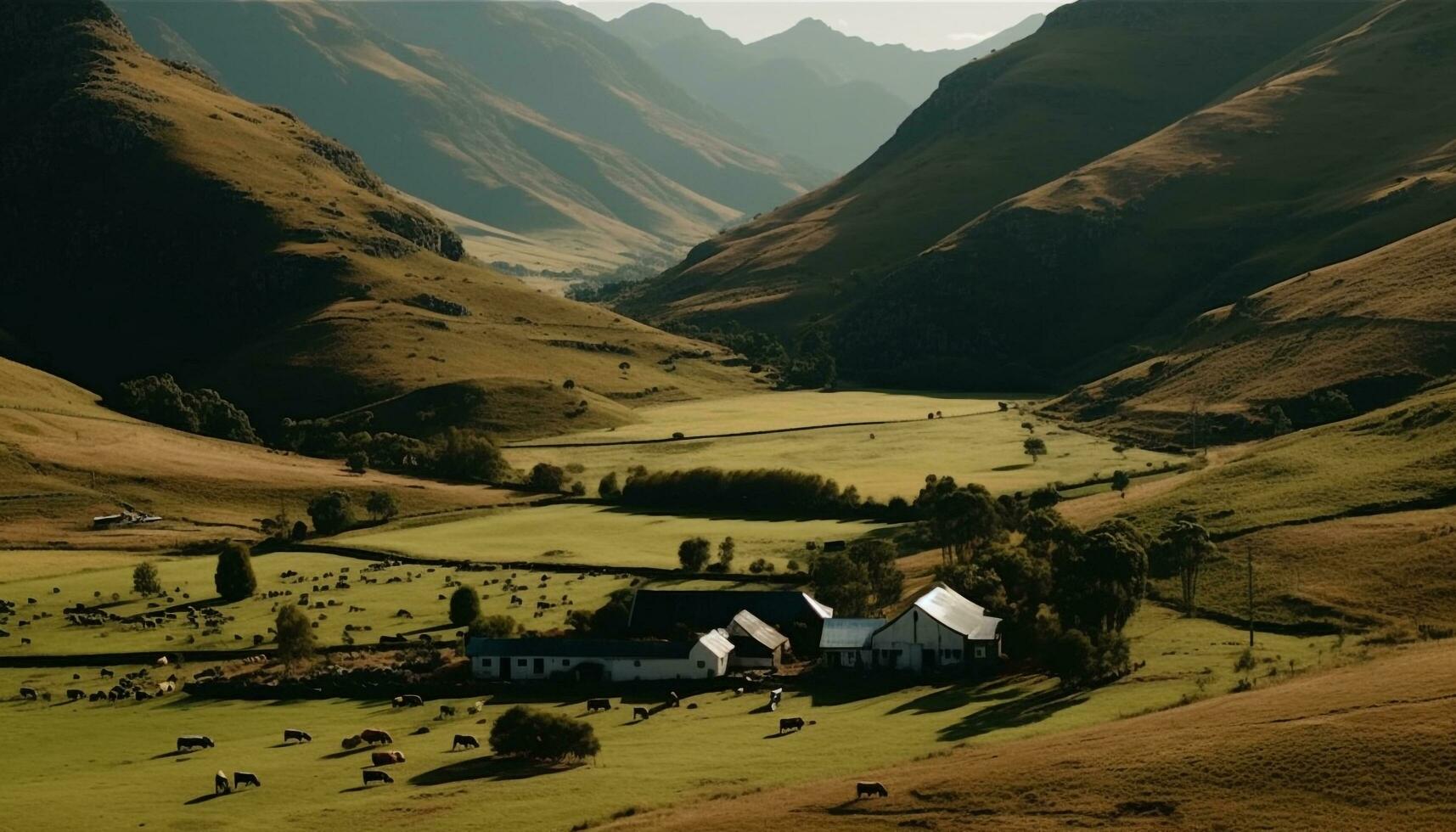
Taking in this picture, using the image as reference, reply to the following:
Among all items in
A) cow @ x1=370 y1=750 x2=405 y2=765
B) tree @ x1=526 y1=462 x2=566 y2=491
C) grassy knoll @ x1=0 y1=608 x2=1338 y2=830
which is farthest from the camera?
tree @ x1=526 y1=462 x2=566 y2=491

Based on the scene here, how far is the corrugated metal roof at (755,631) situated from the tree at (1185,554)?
27092 millimetres

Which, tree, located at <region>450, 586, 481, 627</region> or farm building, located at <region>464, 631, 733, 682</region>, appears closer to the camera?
farm building, located at <region>464, 631, 733, 682</region>

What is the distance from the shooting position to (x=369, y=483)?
575 ft

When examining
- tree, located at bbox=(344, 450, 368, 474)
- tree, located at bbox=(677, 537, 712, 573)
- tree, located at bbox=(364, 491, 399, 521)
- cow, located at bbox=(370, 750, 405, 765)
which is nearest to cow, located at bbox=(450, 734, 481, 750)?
cow, located at bbox=(370, 750, 405, 765)

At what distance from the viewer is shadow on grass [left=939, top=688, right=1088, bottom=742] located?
7381cm

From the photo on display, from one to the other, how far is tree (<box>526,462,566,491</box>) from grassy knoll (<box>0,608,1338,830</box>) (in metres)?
84.1

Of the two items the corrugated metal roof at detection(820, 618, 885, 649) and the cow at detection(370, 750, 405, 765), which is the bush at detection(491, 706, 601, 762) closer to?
the cow at detection(370, 750, 405, 765)

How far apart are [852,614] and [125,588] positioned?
63221 millimetres

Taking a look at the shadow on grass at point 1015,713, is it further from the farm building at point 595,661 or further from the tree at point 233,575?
the tree at point 233,575

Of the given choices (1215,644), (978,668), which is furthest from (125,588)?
(1215,644)

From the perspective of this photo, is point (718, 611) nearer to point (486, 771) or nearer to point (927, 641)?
point (927, 641)

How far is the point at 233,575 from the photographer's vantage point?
121m

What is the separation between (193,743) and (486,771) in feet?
64.7

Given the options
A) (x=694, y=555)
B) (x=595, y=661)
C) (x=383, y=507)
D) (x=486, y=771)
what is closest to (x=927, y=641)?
(x=595, y=661)
